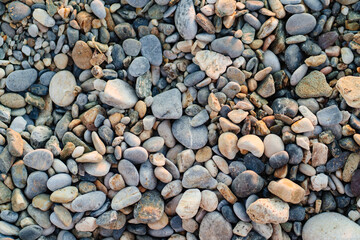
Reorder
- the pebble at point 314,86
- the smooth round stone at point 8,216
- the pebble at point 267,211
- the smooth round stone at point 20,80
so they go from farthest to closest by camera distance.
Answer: the smooth round stone at point 20,80 < the pebble at point 314,86 < the smooth round stone at point 8,216 < the pebble at point 267,211

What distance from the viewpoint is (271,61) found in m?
1.89

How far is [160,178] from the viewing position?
5.74 feet

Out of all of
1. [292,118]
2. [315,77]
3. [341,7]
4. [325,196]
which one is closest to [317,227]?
[325,196]

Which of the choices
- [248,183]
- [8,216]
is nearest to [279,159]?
[248,183]

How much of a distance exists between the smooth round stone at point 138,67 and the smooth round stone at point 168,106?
0.59 feet

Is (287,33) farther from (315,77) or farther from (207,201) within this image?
(207,201)

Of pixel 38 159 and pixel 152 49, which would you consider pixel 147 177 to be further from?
pixel 152 49

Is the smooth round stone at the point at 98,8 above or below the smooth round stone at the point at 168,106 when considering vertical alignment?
above

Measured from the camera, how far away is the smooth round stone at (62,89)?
1892 mm

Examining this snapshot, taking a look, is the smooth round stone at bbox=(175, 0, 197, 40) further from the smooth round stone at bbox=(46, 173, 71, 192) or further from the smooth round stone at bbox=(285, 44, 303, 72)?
the smooth round stone at bbox=(46, 173, 71, 192)

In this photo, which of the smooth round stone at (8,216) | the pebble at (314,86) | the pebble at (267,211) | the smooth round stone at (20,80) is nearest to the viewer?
the pebble at (267,211)

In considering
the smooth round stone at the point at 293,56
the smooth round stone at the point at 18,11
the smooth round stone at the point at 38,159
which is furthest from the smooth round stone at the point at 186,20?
the smooth round stone at the point at 38,159

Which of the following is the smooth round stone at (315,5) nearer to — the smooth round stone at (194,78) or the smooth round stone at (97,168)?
the smooth round stone at (194,78)

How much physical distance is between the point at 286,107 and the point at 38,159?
131 cm
